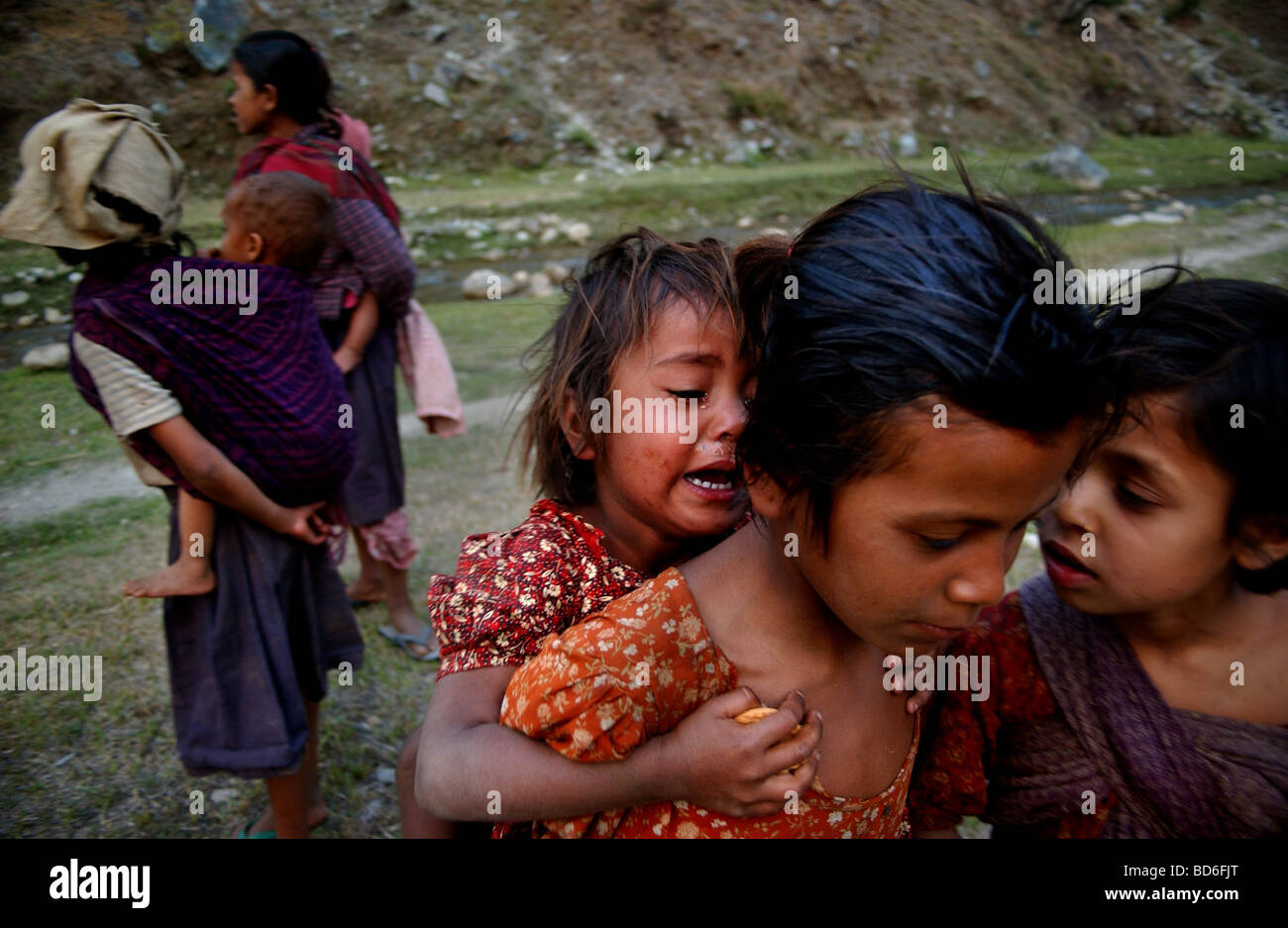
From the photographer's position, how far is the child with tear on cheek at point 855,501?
109cm

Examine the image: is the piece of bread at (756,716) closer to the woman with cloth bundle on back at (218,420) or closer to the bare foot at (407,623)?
the woman with cloth bundle on back at (218,420)

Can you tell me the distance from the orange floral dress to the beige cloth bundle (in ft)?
4.89

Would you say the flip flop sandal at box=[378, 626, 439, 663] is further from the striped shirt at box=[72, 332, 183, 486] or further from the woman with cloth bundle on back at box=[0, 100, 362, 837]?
the striped shirt at box=[72, 332, 183, 486]

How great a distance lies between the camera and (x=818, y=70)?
19156 millimetres

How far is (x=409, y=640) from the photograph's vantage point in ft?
12.2

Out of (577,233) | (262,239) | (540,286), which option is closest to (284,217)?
(262,239)

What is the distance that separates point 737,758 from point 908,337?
2.01ft

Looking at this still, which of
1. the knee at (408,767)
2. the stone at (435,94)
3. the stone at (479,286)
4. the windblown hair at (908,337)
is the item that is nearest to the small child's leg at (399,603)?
the knee at (408,767)

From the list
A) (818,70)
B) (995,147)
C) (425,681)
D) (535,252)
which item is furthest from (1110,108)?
(425,681)

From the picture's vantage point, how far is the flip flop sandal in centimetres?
366

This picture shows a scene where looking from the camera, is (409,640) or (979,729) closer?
(979,729)

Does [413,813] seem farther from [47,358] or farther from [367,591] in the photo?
[47,358]

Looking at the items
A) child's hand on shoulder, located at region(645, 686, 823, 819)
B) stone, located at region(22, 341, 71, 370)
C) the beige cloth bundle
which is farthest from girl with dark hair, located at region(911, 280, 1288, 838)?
stone, located at region(22, 341, 71, 370)
